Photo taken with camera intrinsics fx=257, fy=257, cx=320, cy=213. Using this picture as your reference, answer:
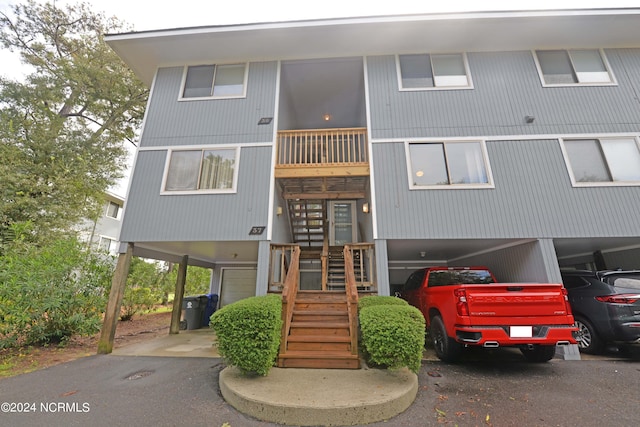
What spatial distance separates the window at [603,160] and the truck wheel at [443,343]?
4.89 meters

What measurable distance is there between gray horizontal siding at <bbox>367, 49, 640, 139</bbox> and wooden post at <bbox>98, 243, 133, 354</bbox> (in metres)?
7.15

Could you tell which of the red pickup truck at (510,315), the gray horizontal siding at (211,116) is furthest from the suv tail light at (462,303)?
the gray horizontal siding at (211,116)

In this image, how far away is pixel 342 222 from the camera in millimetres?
9961

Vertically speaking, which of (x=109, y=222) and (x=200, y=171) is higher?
(x=109, y=222)

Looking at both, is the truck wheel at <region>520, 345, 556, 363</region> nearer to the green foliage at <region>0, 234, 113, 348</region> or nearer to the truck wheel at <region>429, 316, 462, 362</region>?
the truck wheel at <region>429, 316, 462, 362</region>

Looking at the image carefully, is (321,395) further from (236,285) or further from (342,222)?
(236,285)

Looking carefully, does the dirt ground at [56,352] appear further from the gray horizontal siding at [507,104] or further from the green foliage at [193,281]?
the gray horizontal siding at [507,104]

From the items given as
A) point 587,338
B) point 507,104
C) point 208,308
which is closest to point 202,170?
point 208,308

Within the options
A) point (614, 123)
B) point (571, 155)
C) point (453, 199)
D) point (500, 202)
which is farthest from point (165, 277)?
point (614, 123)

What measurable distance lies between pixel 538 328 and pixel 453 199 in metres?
3.07

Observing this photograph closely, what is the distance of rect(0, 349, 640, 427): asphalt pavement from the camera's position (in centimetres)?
285

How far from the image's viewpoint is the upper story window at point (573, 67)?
6973 millimetres

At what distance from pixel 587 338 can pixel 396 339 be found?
15.9ft

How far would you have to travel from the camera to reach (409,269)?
31.2 ft
